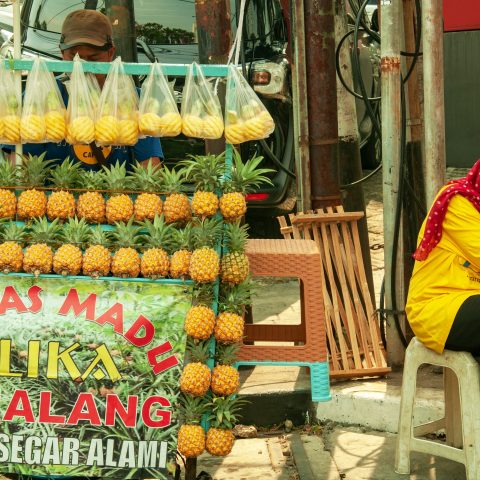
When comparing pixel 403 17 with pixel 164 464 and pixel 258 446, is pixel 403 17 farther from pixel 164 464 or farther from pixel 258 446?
pixel 164 464

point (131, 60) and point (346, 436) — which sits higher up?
point (131, 60)

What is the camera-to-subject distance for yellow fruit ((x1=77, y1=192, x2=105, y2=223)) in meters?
4.07

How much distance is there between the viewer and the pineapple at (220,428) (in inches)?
158

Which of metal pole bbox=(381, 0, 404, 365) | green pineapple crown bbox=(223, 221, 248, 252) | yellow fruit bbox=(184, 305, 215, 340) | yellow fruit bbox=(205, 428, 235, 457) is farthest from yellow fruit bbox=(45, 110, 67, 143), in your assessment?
metal pole bbox=(381, 0, 404, 365)

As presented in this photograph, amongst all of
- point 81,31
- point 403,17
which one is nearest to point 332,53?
point 403,17

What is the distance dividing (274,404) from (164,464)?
63.0 inches

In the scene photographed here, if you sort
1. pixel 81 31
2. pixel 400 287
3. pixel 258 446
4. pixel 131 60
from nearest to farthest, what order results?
pixel 81 31, pixel 258 446, pixel 400 287, pixel 131 60

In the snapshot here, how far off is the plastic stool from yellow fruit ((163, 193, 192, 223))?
1.29m

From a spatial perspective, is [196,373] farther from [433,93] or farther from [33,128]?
[433,93]

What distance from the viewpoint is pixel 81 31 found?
4465mm

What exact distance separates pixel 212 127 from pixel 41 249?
87 centimetres

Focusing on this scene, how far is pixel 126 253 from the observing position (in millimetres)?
3990

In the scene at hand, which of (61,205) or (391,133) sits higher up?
(391,133)

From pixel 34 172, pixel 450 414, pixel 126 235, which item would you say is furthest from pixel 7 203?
pixel 450 414
